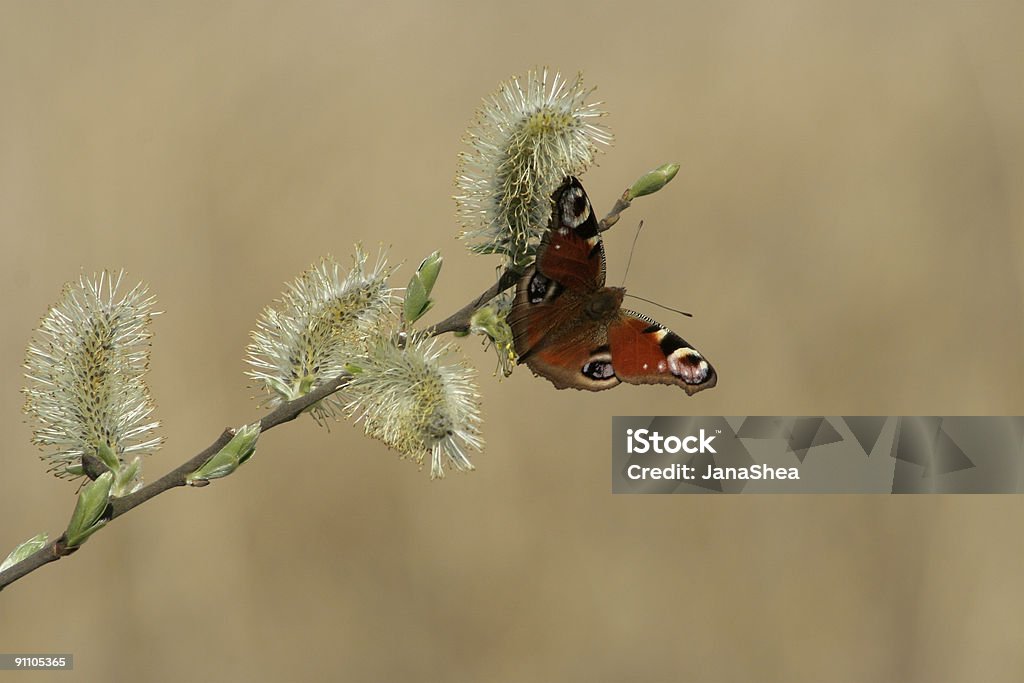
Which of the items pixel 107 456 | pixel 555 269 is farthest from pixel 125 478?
pixel 555 269

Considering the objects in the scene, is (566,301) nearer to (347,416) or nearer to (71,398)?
(347,416)

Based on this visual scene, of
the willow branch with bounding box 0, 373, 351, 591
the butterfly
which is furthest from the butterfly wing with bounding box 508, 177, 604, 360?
the willow branch with bounding box 0, 373, 351, 591

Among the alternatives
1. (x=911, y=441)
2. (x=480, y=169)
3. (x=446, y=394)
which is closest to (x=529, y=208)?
(x=480, y=169)

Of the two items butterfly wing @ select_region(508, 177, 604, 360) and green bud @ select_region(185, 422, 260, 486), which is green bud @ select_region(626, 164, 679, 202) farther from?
green bud @ select_region(185, 422, 260, 486)

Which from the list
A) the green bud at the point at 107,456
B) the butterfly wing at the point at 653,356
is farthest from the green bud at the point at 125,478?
the butterfly wing at the point at 653,356

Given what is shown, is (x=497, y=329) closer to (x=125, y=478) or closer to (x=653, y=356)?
(x=653, y=356)

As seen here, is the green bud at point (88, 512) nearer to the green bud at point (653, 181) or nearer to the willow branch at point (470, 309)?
the willow branch at point (470, 309)
